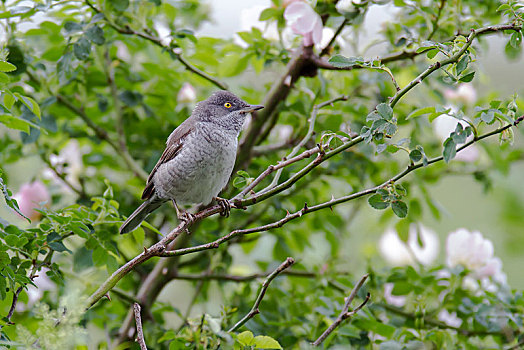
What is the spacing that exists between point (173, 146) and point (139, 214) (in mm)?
321

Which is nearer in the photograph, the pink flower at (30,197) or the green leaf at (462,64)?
the green leaf at (462,64)

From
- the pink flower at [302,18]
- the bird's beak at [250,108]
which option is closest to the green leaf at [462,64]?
the pink flower at [302,18]

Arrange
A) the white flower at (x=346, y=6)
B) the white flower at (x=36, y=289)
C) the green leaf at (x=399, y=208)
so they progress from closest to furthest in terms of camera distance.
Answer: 1. the green leaf at (x=399, y=208)
2. the white flower at (x=346, y=6)
3. the white flower at (x=36, y=289)

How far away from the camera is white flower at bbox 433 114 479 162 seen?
2269 millimetres

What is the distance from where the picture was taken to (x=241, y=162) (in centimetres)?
242

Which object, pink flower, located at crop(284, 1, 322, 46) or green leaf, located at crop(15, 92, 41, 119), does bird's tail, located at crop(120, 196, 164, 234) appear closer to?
green leaf, located at crop(15, 92, 41, 119)

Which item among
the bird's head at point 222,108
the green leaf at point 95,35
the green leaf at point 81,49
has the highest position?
the green leaf at point 95,35

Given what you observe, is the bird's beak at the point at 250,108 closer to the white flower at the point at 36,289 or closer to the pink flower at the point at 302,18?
the pink flower at the point at 302,18

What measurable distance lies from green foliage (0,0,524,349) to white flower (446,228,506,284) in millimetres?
57

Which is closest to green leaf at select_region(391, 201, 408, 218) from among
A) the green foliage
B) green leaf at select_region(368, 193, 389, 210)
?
green leaf at select_region(368, 193, 389, 210)

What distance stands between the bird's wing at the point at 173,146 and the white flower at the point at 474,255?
1197 millimetres

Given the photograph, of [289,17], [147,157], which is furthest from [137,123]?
[289,17]

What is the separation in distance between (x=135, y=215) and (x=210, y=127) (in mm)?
491

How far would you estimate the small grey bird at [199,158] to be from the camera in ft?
7.63
